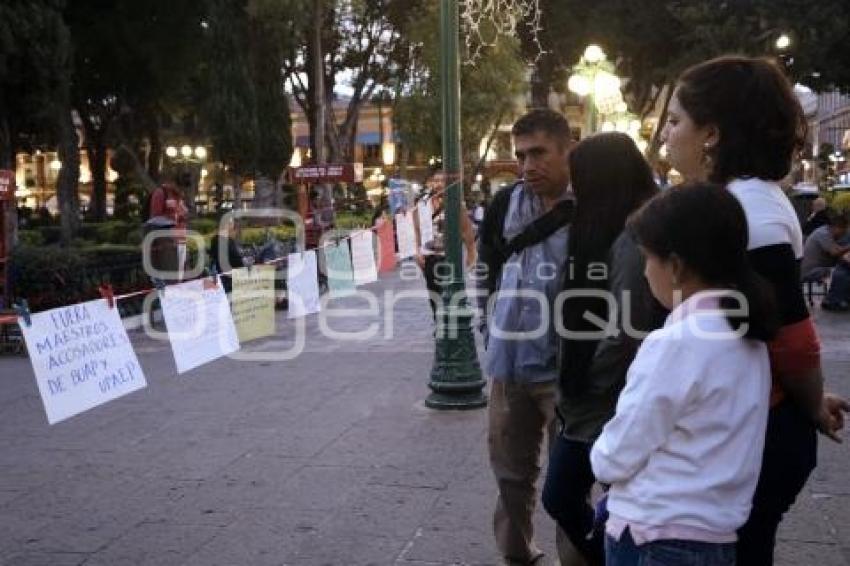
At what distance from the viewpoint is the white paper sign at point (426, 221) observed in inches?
555

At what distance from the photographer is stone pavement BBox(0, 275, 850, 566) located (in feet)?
15.2

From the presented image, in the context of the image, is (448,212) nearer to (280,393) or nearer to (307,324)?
(280,393)

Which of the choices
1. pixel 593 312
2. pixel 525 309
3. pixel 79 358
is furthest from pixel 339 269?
pixel 593 312

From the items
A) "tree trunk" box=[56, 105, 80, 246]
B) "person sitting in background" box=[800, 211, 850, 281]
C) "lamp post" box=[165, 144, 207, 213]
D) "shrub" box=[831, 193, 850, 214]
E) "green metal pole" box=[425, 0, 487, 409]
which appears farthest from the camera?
"lamp post" box=[165, 144, 207, 213]

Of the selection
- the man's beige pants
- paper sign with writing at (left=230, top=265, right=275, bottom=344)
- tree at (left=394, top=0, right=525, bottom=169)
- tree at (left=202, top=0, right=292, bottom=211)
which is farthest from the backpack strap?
tree at (left=394, top=0, right=525, bottom=169)

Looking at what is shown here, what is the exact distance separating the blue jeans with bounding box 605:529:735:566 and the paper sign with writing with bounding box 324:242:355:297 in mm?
8724

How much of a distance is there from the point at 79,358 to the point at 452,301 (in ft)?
9.98

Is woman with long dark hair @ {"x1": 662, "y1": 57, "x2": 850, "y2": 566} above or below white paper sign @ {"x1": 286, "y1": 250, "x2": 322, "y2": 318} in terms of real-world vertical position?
above

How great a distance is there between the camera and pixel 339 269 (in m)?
11.2

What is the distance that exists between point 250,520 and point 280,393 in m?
3.33

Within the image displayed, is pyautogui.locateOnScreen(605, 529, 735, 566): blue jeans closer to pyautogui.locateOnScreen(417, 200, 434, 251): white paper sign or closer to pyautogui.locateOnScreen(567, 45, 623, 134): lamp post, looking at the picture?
pyautogui.locateOnScreen(417, 200, 434, 251): white paper sign

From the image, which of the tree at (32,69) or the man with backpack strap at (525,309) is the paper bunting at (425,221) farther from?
the man with backpack strap at (525,309)

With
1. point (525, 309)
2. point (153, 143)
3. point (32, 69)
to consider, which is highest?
point (32, 69)

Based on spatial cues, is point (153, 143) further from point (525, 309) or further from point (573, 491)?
point (573, 491)
